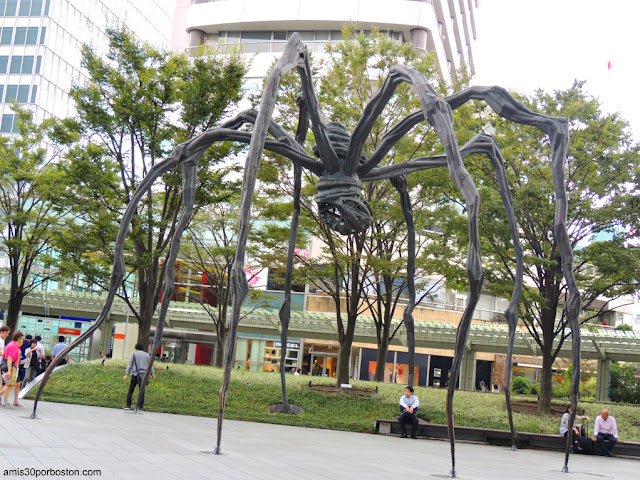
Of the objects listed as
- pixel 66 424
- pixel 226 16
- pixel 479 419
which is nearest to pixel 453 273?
pixel 479 419

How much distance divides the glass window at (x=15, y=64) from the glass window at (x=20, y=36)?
3.41ft

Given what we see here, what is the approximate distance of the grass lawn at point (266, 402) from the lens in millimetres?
12258

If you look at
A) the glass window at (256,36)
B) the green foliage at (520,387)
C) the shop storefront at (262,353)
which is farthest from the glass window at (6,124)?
the green foliage at (520,387)

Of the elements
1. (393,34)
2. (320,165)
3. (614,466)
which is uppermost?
(393,34)

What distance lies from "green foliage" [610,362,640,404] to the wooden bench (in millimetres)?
19639

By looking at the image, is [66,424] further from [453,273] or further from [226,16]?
[226,16]

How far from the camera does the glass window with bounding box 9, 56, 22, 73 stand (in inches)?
1743

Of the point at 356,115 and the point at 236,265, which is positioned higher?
the point at 356,115

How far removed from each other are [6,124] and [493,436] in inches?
1629

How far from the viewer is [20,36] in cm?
4438

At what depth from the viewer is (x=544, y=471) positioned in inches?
309

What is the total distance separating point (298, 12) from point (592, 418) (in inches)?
1184

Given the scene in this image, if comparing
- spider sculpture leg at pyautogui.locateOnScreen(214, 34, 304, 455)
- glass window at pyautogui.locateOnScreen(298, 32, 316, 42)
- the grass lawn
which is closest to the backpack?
the grass lawn

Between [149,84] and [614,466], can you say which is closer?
[614,466]
